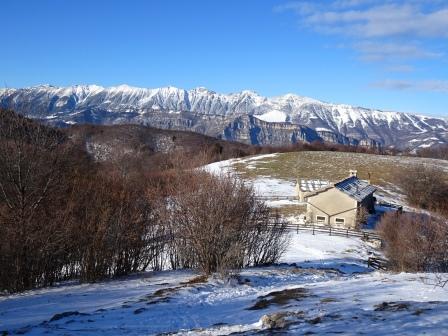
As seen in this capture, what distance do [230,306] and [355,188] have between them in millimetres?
45755

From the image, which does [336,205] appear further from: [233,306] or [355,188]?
[233,306]

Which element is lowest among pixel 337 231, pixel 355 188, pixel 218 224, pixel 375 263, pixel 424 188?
pixel 375 263

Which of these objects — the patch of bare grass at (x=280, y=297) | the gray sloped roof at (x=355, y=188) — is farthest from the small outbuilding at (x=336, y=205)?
the patch of bare grass at (x=280, y=297)

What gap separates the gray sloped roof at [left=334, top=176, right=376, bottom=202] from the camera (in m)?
53.1

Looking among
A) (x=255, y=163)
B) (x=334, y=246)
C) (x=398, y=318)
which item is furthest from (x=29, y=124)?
(x=255, y=163)

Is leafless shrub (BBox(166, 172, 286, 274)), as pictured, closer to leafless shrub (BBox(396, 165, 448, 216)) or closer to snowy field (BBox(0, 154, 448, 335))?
snowy field (BBox(0, 154, 448, 335))

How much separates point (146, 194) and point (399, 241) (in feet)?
61.3

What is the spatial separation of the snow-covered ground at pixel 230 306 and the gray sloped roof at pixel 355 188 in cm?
3603

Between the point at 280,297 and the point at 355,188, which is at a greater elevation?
the point at 355,188

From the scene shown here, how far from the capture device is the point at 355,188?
5619 centimetres

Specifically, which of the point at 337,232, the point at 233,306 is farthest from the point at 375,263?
the point at 233,306

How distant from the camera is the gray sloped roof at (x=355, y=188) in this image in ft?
174

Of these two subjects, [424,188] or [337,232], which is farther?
[424,188]

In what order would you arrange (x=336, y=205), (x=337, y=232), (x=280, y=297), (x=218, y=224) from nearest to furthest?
(x=280, y=297), (x=218, y=224), (x=337, y=232), (x=336, y=205)
